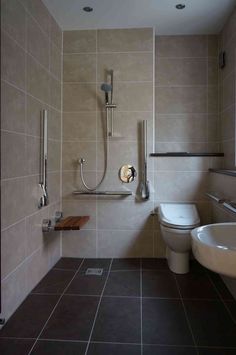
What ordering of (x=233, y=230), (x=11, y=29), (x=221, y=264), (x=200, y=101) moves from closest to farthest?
(x=221, y=264) → (x=233, y=230) → (x=11, y=29) → (x=200, y=101)

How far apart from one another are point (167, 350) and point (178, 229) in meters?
0.94

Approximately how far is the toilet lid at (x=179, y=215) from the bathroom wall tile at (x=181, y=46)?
1624 millimetres

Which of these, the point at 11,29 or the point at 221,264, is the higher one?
the point at 11,29

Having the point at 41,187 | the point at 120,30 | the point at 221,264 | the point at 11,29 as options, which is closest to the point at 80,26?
the point at 120,30

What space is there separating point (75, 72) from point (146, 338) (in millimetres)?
2387

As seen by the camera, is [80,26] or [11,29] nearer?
[11,29]

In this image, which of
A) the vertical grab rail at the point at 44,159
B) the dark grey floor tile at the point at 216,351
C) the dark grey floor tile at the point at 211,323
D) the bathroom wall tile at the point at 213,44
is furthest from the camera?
the bathroom wall tile at the point at 213,44

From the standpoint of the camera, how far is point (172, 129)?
9.62ft

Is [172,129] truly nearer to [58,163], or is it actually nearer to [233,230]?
[58,163]

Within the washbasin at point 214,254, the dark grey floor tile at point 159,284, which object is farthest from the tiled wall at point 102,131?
the washbasin at point 214,254

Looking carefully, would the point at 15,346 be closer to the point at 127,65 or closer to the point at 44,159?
the point at 44,159

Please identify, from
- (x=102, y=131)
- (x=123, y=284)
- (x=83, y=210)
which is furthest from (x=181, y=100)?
(x=123, y=284)

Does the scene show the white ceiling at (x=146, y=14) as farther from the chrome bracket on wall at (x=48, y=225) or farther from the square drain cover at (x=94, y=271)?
the square drain cover at (x=94, y=271)

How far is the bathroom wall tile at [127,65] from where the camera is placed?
2.66 meters
